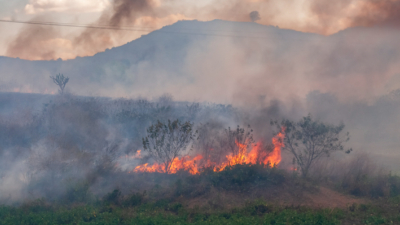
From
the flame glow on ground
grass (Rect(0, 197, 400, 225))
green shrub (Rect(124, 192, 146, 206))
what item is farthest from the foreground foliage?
the flame glow on ground

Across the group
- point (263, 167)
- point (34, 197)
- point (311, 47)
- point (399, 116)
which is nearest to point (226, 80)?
point (311, 47)

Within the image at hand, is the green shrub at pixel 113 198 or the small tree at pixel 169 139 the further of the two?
the small tree at pixel 169 139

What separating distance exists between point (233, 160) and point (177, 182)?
5243 millimetres

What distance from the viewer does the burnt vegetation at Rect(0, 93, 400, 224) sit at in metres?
10.6

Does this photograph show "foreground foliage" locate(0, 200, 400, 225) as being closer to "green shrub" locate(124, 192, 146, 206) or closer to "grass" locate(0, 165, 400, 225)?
"grass" locate(0, 165, 400, 225)

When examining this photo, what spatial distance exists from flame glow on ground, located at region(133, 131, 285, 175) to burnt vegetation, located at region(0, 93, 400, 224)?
0.64 feet

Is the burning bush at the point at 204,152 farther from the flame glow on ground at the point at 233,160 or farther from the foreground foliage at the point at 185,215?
the foreground foliage at the point at 185,215

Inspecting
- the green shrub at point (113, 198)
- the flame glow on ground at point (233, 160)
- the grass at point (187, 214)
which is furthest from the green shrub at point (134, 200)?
the flame glow on ground at point (233, 160)

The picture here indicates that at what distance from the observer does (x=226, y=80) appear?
5462 centimetres

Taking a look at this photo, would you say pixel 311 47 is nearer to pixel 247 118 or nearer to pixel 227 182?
pixel 247 118

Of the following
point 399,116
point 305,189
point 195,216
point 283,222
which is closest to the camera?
point 283,222

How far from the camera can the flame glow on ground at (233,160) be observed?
17375 millimetres

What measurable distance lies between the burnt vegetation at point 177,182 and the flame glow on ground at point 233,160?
0.64ft

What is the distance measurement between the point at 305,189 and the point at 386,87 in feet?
77.8
